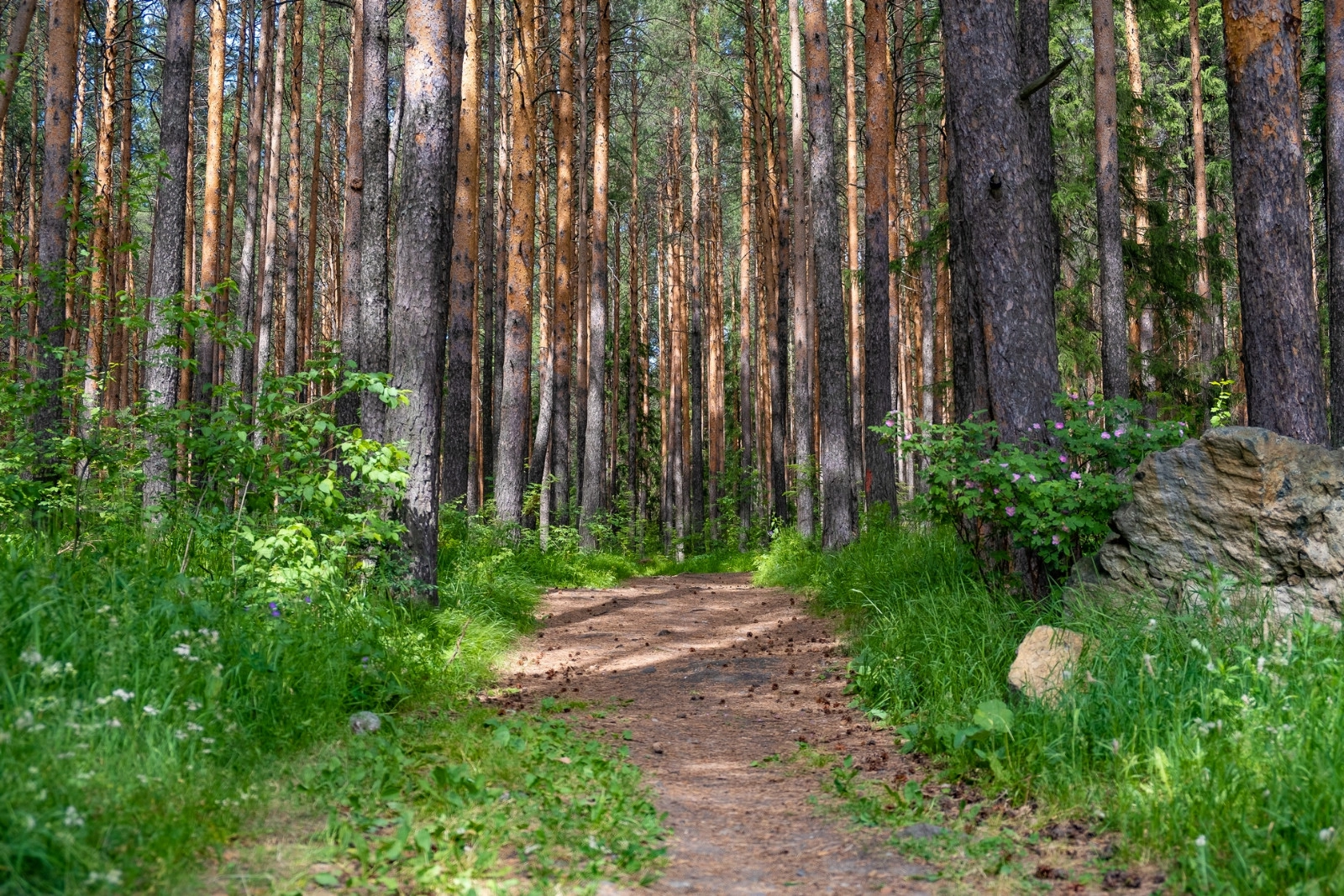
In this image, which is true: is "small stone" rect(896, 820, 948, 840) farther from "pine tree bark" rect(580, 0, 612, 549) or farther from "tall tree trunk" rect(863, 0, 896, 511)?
"pine tree bark" rect(580, 0, 612, 549)

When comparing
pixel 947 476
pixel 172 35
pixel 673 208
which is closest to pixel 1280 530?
pixel 947 476

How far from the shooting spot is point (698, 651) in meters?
7.73

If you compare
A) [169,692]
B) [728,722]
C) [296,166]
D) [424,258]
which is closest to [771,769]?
[728,722]

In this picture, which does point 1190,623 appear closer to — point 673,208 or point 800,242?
point 800,242

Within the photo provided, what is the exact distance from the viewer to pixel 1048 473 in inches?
218

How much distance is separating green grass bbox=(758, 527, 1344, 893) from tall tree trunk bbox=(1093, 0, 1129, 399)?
694 centimetres

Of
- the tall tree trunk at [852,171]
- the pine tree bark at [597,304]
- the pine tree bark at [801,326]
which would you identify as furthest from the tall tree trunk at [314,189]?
the tall tree trunk at [852,171]

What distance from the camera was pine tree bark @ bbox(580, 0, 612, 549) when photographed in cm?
1625

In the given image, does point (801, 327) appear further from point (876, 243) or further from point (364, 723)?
point (364, 723)

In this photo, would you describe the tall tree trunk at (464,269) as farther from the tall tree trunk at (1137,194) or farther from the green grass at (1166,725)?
the tall tree trunk at (1137,194)

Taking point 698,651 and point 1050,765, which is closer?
point 1050,765

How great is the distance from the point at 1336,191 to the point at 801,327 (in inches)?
291

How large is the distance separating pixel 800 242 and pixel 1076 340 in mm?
4691

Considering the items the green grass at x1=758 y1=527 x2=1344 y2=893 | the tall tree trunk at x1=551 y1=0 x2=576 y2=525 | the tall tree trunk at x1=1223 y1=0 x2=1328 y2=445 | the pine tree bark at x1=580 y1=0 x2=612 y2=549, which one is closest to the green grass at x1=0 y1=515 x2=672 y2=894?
the green grass at x1=758 y1=527 x2=1344 y2=893
